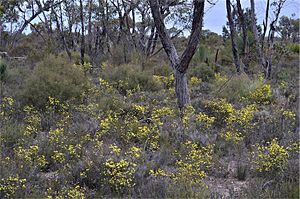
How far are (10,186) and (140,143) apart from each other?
2477 mm

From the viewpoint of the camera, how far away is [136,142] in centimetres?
658

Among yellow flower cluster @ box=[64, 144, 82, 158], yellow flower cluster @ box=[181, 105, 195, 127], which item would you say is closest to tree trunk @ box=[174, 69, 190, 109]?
yellow flower cluster @ box=[181, 105, 195, 127]

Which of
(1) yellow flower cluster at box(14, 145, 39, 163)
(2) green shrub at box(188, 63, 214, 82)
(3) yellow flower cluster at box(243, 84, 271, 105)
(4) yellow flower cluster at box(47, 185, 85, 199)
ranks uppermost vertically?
(2) green shrub at box(188, 63, 214, 82)

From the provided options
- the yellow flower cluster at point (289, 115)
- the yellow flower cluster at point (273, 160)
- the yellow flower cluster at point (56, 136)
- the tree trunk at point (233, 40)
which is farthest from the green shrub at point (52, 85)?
the tree trunk at point (233, 40)

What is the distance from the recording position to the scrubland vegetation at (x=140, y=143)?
15.3 ft

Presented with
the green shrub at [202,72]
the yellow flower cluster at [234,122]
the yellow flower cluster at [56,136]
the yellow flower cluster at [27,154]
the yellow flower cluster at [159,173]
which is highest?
the green shrub at [202,72]

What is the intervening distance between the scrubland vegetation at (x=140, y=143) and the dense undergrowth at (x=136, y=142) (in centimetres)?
2

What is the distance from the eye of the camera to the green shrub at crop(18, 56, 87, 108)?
866 centimetres

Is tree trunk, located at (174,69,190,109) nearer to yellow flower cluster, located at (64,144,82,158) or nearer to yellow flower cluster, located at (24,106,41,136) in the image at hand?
yellow flower cluster, located at (24,106,41,136)

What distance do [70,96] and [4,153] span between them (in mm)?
3552

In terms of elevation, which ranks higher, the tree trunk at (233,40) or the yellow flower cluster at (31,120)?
the tree trunk at (233,40)

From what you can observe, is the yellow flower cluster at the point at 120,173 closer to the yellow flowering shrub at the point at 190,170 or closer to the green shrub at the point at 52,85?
the yellow flowering shrub at the point at 190,170

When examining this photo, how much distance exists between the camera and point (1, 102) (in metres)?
8.56

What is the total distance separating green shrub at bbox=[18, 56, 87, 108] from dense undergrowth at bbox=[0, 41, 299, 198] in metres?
0.02
